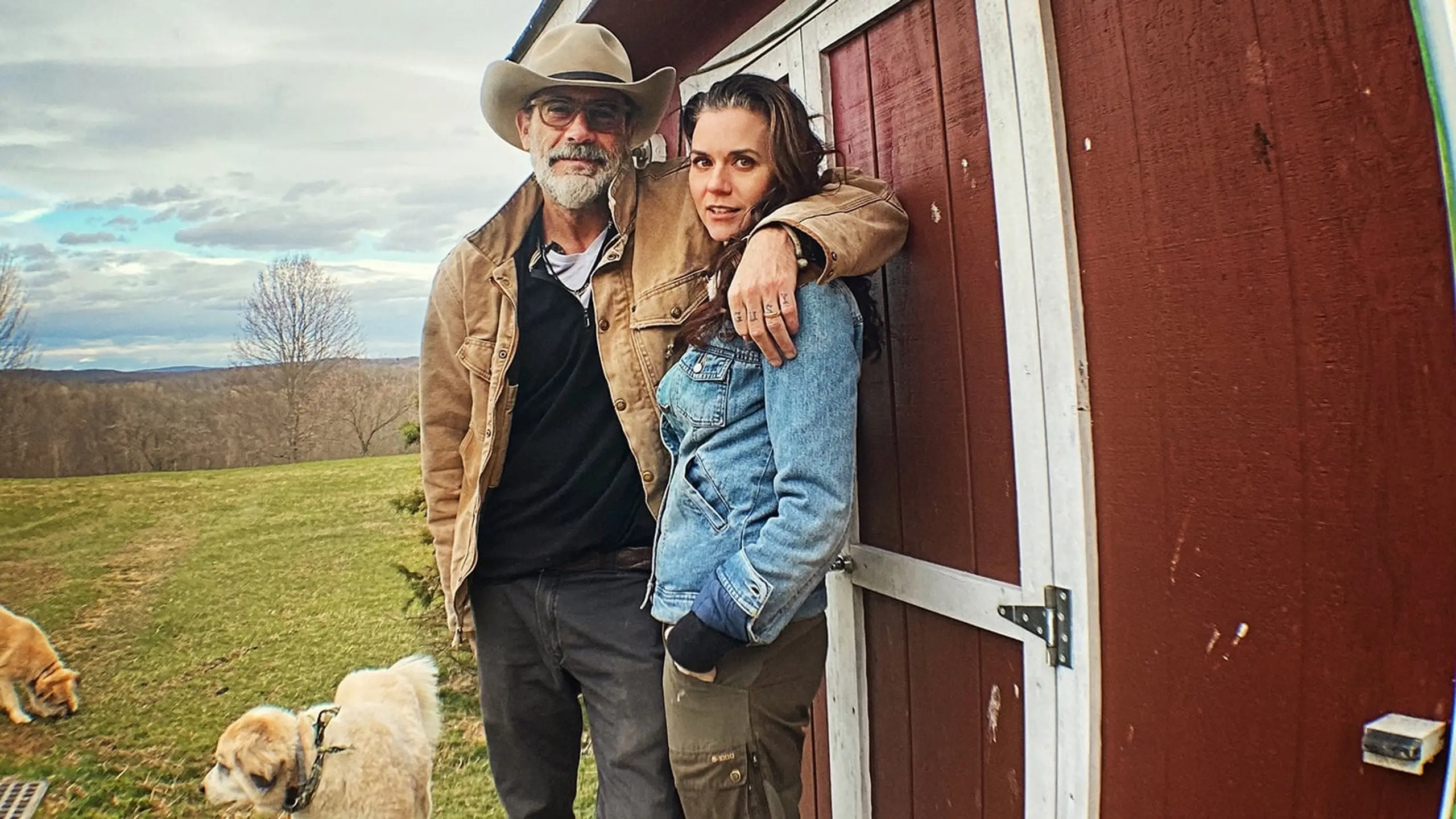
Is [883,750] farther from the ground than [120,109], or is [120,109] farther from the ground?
[120,109]

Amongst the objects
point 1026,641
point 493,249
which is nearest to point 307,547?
point 493,249

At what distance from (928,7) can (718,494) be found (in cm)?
108

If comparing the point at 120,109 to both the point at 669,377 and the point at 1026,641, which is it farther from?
the point at 1026,641

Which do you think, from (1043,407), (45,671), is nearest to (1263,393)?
(1043,407)

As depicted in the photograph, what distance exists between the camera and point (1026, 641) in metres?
1.43

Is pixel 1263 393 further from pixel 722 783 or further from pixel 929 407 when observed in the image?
pixel 722 783

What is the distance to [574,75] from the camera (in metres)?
1.86

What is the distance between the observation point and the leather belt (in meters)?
1.80

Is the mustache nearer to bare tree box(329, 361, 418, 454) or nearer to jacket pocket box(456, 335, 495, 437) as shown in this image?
jacket pocket box(456, 335, 495, 437)

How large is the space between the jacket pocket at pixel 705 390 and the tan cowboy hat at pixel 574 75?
0.80 m

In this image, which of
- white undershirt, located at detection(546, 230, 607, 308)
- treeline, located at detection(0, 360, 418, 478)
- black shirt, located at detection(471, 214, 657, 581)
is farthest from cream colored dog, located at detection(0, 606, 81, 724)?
white undershirt, located at detection(546, 230, 607, 308)

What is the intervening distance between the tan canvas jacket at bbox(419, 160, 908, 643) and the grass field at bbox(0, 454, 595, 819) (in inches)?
85.0

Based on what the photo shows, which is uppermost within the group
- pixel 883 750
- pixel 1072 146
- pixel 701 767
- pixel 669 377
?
pixel 1072 146

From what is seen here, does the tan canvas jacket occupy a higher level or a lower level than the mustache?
lower
